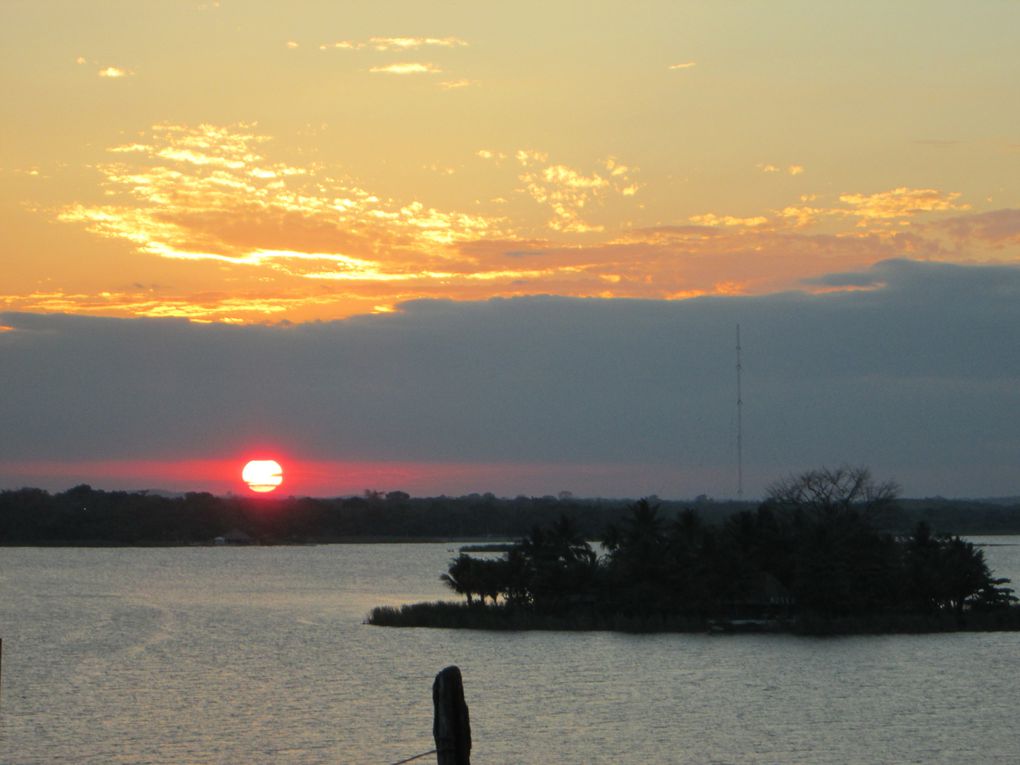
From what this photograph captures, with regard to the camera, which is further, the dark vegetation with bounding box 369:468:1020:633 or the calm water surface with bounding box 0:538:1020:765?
the dark vegetation with bounding box 369:468:1020:633

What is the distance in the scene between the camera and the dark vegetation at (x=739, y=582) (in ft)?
334

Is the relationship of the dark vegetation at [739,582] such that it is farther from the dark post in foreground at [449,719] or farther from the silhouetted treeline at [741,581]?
the dark post in foreground at [449,719]

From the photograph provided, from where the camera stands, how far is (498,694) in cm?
7406

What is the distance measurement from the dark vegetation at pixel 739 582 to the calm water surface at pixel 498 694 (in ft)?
7.20

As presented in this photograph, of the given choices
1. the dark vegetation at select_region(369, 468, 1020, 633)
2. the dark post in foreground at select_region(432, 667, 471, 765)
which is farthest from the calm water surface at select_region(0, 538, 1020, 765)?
the dark post in foreground at select_region(432, 667, 471, 765)

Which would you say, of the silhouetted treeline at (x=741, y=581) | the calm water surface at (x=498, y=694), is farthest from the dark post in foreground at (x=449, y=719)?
the silhouetted treeline at (x=741, y=581)

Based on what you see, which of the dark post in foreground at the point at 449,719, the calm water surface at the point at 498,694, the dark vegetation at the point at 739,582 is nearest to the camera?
the dark post in foreground at the point at 449,719

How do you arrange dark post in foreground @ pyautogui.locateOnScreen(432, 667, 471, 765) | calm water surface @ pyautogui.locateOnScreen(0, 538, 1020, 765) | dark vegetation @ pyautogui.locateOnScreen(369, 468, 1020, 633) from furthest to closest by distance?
dark vegetation @ pyautogui.locateOnScreen(369, 468, 1020, 633), calm water surface @ pyautogui.locateOnScreen(0, 538, 1020, 765), dark post in foreground @ pyautogui.locateOnScreen(432, 667, 471, 765)

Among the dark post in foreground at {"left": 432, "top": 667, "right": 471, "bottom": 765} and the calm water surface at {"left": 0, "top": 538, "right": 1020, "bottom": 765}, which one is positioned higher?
the dark post in foreground at {"left": 432, "top": 667, "right": 471, "bottom": 765}

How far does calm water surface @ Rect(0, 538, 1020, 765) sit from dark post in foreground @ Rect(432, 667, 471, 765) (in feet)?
147

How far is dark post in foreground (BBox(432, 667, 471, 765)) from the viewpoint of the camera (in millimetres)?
9727

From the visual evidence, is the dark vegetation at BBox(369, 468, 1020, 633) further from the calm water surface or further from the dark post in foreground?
the dark post in foreground

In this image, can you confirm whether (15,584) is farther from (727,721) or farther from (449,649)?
(727,721)

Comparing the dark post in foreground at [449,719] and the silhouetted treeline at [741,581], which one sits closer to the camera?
the dark post in foreground at [449,719]
